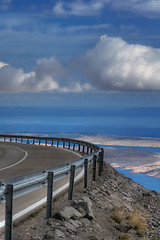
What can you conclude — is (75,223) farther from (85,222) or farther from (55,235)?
(55,235)

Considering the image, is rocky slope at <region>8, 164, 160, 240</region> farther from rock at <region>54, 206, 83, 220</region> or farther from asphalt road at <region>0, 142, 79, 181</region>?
asphalt road at <region>0, 142, 79, 181</region>

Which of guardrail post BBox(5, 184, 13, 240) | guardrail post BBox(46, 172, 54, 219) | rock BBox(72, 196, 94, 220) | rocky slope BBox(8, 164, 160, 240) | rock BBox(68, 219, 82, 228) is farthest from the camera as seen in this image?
rock BBox(72, 196, 94, 220)

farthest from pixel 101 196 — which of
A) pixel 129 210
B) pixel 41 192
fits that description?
pixel 41 192

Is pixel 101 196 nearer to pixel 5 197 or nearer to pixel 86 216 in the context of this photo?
pixel 86 216

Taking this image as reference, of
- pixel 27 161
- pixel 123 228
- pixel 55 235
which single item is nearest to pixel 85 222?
pixel 123 228

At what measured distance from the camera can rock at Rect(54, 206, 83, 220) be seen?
29.6 feet

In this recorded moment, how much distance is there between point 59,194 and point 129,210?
2669 mm

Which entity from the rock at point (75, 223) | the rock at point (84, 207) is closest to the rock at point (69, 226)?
the rock at point (75, 223)

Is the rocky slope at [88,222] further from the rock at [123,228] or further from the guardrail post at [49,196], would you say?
the guardrail post at [49,196]

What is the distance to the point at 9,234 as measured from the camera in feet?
23.9

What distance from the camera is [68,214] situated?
928cm

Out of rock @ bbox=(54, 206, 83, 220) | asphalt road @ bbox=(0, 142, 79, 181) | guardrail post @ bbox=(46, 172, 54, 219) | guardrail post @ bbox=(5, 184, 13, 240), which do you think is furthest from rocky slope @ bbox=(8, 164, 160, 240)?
asphalt road @ bbox=(0, 142, 79, 181)

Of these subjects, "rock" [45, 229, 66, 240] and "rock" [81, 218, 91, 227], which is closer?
"rock" [45, 229, 66, 240]

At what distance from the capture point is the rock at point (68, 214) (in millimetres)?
9031
